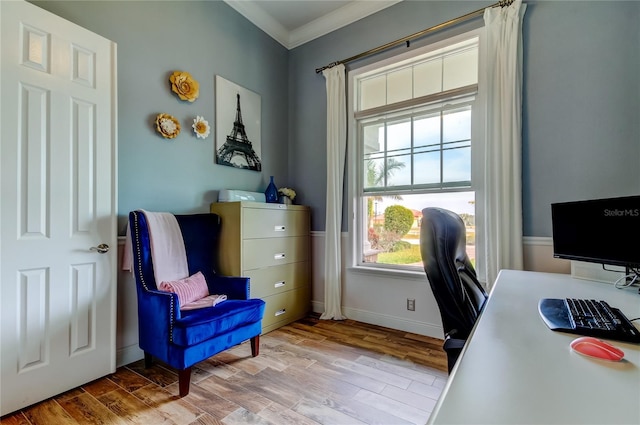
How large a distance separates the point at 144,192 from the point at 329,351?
189 cm

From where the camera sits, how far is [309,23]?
3.17 meters

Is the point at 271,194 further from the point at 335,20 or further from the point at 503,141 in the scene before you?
the point at 503,141

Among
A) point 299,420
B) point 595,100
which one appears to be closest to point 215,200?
point 299,420

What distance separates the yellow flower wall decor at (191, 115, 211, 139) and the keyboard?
8.49 feet

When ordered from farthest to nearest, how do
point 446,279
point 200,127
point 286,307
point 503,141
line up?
1. point 286,307
2. point 200,127
3. point 503,141
4. point 446,279

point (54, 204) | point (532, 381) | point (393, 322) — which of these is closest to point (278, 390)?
point (393, 322)

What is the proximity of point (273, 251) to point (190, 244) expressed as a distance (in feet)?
2.48

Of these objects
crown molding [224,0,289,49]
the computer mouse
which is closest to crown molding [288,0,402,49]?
crown molding [224,0,289,49]

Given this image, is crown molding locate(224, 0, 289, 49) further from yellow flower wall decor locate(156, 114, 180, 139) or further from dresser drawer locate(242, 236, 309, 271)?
dresser drawer locate(242, 236, 309, 271)

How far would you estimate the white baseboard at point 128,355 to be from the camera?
78.8 inches

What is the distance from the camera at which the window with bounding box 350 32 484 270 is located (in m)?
2.42

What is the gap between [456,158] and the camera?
2.46 metres

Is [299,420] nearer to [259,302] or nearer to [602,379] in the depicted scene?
[259,302]

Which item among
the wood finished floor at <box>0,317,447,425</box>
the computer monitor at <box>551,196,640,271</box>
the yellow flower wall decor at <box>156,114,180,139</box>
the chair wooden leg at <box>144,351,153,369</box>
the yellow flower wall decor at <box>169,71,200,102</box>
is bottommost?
the wood finished floor at <box>0,317,447,425</box>
